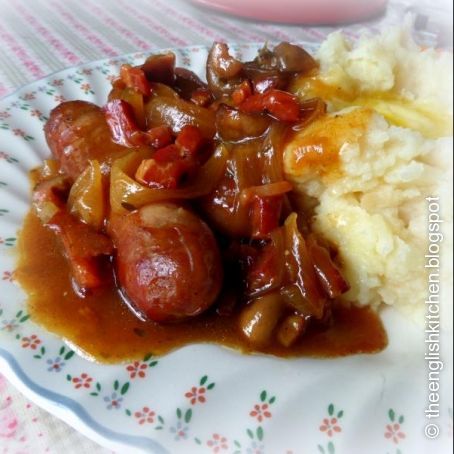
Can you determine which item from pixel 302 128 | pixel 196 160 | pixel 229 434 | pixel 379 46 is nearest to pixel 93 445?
pixel 229 434

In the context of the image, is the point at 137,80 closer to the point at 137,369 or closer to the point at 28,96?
the point at 28,96

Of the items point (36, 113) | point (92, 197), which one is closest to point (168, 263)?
point (92, 197)

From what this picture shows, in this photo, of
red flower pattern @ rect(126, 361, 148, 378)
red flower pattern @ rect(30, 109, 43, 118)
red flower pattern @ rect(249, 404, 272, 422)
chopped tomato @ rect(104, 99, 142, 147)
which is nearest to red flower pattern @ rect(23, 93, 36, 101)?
red flower pattern @ rect(30, 109, 43, 118)

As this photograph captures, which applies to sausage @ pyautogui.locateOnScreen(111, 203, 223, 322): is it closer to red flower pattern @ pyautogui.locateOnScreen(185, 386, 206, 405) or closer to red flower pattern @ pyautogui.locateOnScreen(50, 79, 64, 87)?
red flower pattern @ pyautogui.locateOnScreen(185, 386, 206, 405)

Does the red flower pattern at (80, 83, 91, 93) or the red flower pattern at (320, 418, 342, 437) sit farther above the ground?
the red flower pattern at (80, 83, 91, 93)

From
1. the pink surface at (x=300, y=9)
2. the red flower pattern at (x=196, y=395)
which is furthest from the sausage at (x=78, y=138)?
the pink surface at (x=300, y=9)

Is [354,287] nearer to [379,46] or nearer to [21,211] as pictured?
[379,46]
